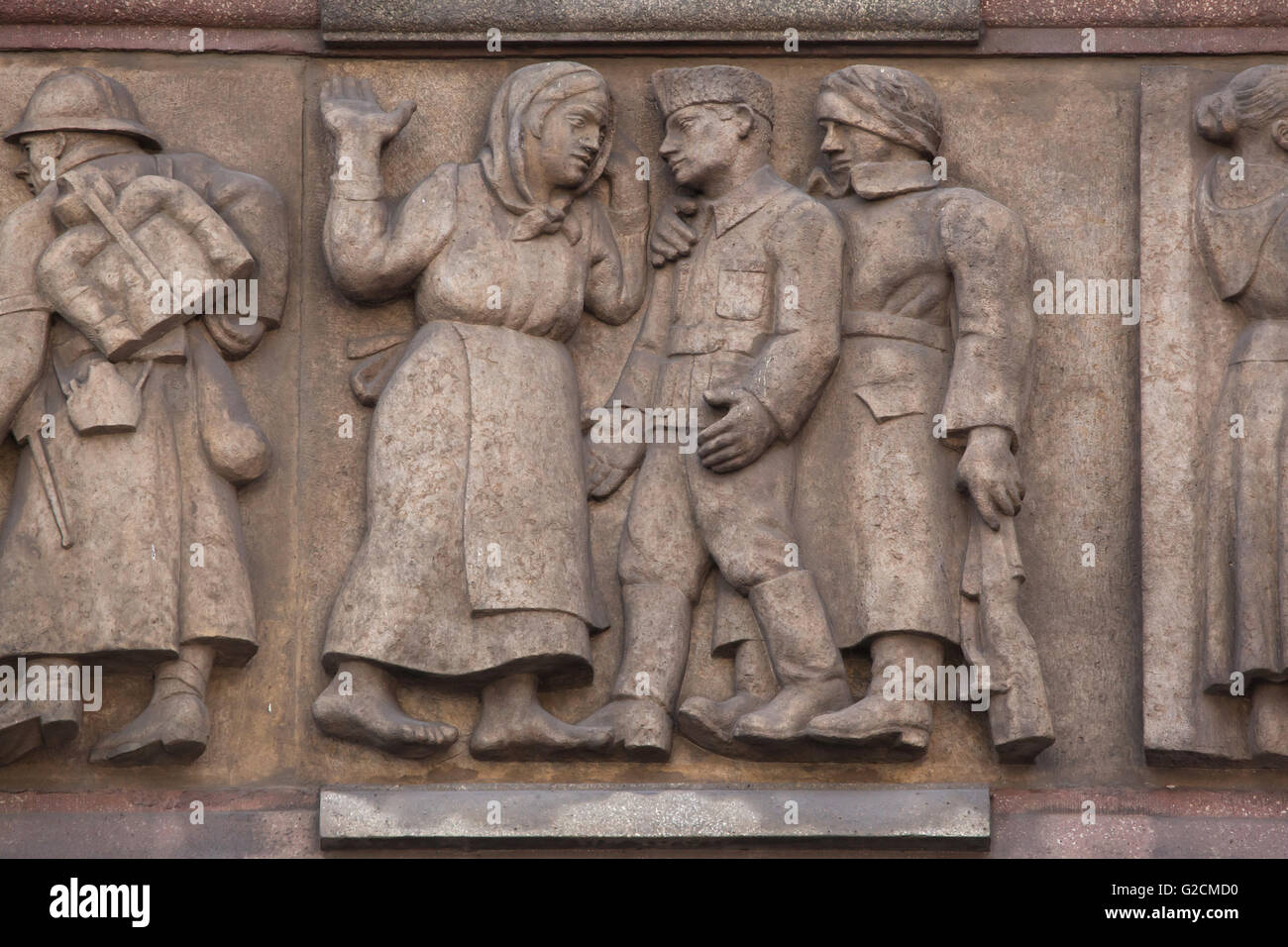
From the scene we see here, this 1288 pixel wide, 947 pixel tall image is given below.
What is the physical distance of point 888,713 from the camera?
A: 1020cm

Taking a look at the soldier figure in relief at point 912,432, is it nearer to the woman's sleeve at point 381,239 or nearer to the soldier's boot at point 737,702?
the soldier's boot at point 737,702

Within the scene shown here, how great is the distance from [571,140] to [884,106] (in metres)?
1.09

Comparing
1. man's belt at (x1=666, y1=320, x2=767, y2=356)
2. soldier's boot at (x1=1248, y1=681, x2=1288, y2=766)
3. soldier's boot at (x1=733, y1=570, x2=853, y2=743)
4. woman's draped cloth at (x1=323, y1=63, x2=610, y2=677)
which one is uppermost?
man's belt at (x1=666, y1=320, x2=767, y2=356)

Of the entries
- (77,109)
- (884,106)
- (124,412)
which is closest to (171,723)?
(124,412)

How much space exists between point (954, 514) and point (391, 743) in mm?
2047

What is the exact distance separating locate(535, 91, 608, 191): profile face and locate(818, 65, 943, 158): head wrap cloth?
80 centimetres

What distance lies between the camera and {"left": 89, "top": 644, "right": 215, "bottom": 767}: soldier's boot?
10.2 m

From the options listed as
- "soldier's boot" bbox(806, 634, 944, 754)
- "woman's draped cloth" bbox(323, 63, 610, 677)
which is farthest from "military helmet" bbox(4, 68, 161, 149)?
"soldier's boot" bbox(806, 634, 944, 754)

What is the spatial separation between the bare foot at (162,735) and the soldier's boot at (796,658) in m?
1.80

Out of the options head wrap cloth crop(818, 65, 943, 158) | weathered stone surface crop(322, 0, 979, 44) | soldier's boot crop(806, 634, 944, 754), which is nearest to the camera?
soldier's boot crop(806, 634, 944, 754)

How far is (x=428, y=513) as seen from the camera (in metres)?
10.4

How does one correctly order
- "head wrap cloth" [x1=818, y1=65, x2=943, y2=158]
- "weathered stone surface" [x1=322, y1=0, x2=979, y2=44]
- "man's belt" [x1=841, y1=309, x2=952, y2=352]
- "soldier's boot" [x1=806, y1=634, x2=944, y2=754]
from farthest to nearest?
"weathered stone surface" [x1=322, y1=0, x2=979, y2=44] → "head wrap cloth" [x1=818, y1=65, x2=943, y2=158] → "man's belt" [x1=841, y1=309, x2=952, y2=352] → "soldier's boot" [x1=806, y1=634, x2=944, y2=754]

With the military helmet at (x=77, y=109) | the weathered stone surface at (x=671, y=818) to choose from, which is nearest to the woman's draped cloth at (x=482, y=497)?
the weathered stone surface at (x=671, y=818)

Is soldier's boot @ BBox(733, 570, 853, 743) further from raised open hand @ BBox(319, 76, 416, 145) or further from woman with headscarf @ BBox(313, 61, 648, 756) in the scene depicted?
raised open hand @ BBox(319, 76, 416, 145)
